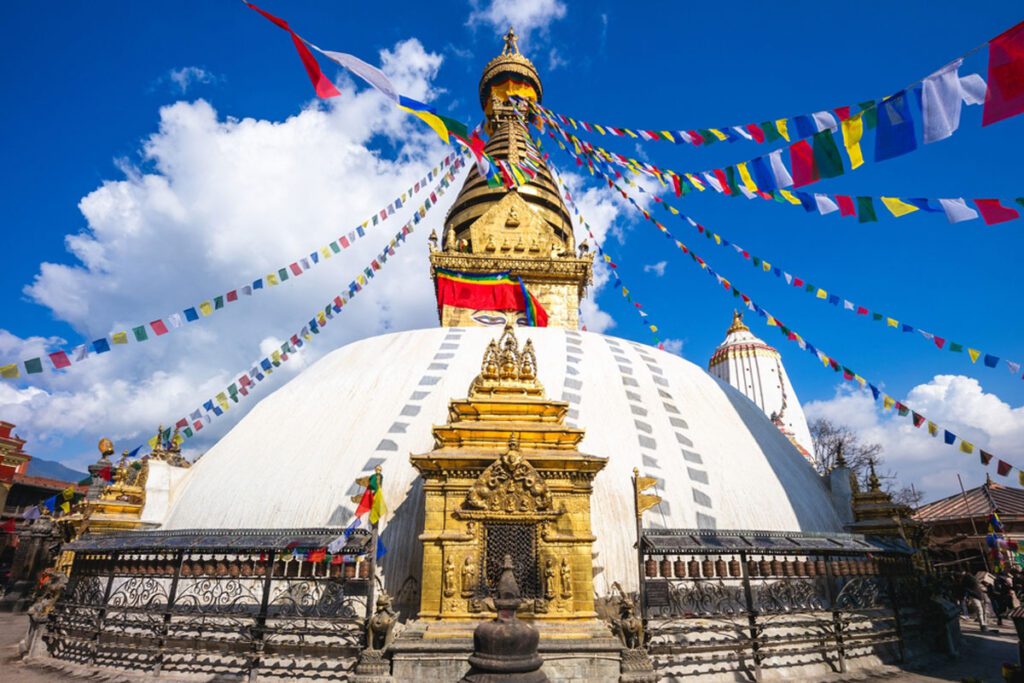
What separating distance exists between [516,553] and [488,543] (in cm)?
34

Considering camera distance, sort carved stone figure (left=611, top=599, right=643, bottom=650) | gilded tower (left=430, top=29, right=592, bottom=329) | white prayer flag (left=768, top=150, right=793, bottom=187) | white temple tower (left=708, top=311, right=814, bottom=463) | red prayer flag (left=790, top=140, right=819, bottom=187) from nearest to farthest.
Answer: carved stone figure (left=611, top=599, right=643, bottom=650), red prayer flag (left=790, top=140, right=819, bottom=187), white prayer flag (left=768, top=150, right=793, bottom=187), gilded tower (left=430, top=29, right=592, bottom=329), white temple tower (left=708, top=311, right=814, bottom=463)

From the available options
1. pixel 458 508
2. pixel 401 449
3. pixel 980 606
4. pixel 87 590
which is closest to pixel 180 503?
pixel 87 590

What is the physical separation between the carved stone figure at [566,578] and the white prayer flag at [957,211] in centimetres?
611

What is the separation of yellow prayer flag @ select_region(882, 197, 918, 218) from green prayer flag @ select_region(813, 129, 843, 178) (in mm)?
1218

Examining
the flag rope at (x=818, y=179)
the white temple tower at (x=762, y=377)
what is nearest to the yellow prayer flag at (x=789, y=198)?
the flag rope at (x=818, y=179)

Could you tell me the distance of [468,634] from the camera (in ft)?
18.3

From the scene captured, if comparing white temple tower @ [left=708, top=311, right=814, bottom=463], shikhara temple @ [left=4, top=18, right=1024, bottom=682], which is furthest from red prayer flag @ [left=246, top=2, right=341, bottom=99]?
white temple tower @ [left=708, top=311, right=814, bottom=463]

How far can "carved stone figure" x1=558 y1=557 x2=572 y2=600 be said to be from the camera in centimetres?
595

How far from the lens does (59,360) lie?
7.92 m

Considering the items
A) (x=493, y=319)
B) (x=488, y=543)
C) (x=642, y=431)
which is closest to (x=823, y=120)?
(x=642, y=431)

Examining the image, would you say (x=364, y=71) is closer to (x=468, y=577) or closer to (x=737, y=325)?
(x=468, y=577)

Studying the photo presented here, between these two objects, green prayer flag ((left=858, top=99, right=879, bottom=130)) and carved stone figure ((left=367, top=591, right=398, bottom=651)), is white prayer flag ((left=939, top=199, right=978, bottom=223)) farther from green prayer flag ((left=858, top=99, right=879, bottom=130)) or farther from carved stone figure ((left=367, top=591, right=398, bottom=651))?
carved stone figure ((left=367, top=591, right=398, bottom=651))

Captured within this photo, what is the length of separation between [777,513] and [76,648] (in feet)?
35.2

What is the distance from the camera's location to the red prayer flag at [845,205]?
23.5 feet
